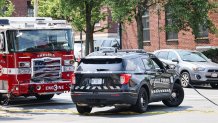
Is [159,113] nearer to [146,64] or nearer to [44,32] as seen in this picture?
[146,64]

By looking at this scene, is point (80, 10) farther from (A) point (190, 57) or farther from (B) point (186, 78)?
(B) point (186, 78)

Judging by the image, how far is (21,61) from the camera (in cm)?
1800

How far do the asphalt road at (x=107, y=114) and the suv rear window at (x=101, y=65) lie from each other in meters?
1.22

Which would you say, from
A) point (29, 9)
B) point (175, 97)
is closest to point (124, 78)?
point (175, 97)

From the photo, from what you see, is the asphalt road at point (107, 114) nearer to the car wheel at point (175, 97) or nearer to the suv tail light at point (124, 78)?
the car wheel at point (175, 97)

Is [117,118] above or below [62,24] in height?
below

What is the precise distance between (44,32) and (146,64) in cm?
415

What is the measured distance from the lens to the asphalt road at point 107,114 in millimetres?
14172

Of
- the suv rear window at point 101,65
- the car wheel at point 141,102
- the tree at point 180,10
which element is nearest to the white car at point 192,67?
the tree at point 180,10

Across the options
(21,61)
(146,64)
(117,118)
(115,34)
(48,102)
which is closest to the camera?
(117,118)

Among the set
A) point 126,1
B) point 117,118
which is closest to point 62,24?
point 117,118

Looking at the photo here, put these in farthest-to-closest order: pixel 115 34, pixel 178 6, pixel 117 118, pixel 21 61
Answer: pixel 115 34
pixel 178 6
pixel 21 61
pixel 117 118

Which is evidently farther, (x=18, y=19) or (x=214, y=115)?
(x=18, y=19)

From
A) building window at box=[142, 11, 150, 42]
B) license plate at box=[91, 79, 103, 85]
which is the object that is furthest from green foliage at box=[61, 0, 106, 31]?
license plate at box=[91, 79, 103, 85]
